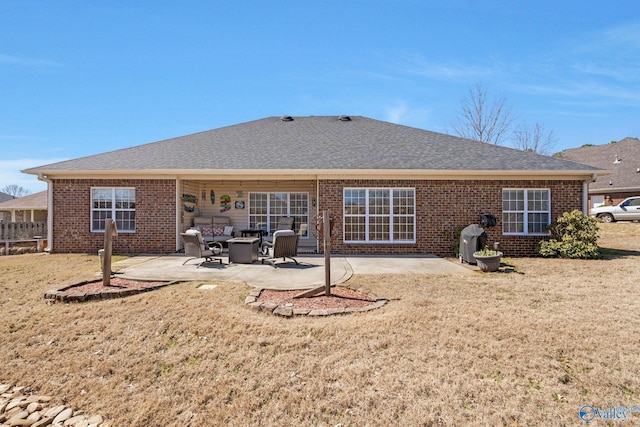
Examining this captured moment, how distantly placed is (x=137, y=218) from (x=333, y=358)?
1018cm

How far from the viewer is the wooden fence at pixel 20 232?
45.1 feet

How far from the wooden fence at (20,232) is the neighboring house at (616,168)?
3179cm

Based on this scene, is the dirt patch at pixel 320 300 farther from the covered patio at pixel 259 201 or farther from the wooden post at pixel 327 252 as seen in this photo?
the covered patio at pixel 259 201

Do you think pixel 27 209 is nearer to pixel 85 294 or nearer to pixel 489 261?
pixel 85 294

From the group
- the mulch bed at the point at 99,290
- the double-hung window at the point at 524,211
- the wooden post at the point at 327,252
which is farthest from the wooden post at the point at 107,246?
the double-hung window at the point at 524,211

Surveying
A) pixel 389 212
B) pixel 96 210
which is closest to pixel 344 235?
pixel 389 212

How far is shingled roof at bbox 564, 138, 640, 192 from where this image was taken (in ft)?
73.9

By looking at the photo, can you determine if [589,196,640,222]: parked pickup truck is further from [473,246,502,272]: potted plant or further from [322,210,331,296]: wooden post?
[322,210,331,296]: wooden post

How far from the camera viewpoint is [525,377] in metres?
3.61

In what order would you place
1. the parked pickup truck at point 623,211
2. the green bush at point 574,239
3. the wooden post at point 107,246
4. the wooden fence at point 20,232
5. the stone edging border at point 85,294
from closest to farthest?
the stone edging border at point 85,294 → the wooden post at point 107,246 → the green bush at point 574,239 → the wooden fence at point 20,232 → the parked pickup truck at point 623,211

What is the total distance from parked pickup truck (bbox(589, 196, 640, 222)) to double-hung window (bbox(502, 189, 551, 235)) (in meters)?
11.8

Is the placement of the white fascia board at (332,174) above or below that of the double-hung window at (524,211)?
above

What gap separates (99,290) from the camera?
6.51m

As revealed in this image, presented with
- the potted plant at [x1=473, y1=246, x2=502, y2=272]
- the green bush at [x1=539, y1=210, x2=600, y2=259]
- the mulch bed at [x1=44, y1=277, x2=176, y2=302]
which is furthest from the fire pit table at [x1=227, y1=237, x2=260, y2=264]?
the green bush at [x1=539, y1=210, x2=600, y2=259]
